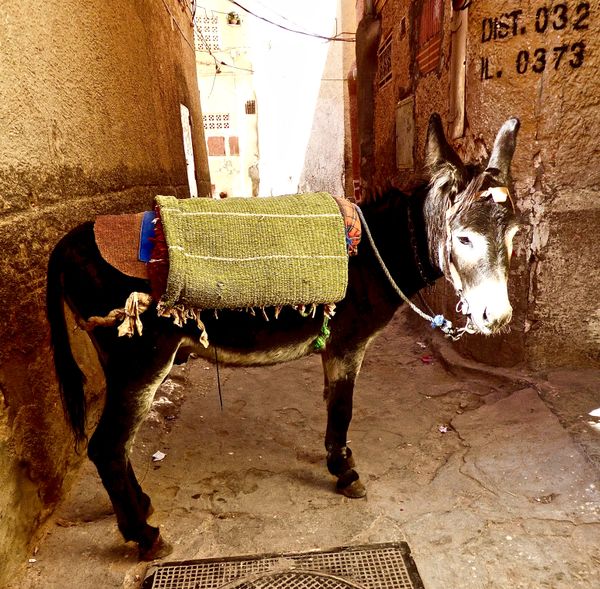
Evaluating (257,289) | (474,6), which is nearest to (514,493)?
(257,289)

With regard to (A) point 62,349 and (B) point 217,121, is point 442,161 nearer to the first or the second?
(A) point 62,349

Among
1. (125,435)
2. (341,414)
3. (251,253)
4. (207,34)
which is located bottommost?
(341,414)

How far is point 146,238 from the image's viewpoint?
6.24ft

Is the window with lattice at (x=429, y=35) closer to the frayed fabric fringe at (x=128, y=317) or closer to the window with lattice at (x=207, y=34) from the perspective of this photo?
the frayed fabric fringe at (x=128, y=317)

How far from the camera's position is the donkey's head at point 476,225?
193 cm

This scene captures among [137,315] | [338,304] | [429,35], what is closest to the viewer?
[137,315]

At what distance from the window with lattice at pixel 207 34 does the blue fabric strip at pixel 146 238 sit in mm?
21839

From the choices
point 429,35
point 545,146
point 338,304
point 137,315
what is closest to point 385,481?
point 338,304

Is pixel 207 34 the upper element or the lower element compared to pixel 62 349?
upper

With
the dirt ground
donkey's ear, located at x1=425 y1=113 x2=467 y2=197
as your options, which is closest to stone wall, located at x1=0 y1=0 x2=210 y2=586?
the dirt ground

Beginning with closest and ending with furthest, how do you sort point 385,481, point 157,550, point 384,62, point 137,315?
point 137,315 → point 157,550 → point 385,481 → point 384,62

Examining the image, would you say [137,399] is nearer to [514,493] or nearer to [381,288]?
[381,288]

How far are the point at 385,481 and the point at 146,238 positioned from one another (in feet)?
6.57

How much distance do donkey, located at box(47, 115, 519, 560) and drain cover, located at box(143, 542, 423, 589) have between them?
8.0 inches
